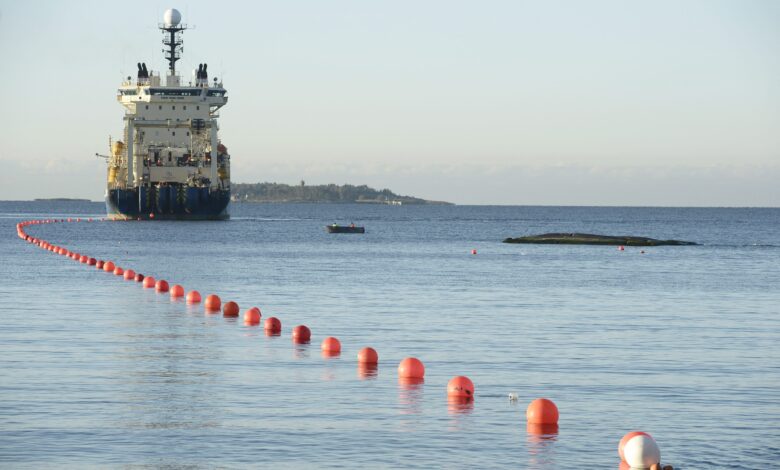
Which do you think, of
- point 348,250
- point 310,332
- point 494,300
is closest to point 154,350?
point 310,332

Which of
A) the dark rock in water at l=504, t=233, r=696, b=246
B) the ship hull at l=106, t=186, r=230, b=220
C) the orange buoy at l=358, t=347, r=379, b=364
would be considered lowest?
the dark rock in water at l=504, t=233, r=696, b=246

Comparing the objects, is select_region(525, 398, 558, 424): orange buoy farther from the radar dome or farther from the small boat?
the radar dome

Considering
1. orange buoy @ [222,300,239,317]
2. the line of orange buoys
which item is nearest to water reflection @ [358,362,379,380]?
the line of orange buoys

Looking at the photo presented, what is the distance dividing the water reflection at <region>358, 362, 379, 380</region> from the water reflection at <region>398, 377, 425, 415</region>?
75 centimetres

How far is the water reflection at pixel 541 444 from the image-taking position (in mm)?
17562

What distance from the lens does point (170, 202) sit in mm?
137500

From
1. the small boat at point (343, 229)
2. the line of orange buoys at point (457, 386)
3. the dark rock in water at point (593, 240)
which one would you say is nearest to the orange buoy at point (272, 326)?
the line of orange buoys at point (457, 386)

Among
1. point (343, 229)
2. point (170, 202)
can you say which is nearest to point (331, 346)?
point (343, 229)

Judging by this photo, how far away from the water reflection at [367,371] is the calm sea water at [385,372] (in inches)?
5.7

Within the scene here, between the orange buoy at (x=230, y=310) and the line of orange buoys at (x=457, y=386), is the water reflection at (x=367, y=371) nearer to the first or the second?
the line of orange buoys at (x=457, y=386)

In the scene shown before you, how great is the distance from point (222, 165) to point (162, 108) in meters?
8.61

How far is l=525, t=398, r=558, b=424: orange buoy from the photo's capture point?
19953 mm

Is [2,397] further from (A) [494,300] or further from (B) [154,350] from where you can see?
(A) [494,300]

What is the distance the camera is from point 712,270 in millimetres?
69000
